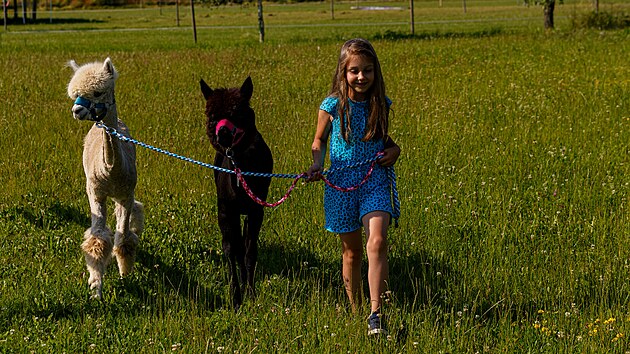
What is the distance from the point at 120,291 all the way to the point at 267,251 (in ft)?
4.78

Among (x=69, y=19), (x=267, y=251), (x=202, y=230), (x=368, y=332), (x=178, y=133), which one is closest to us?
(x=368, y=332)

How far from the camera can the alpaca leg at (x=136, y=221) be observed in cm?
762

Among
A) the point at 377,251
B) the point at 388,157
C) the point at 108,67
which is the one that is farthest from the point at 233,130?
the point at 377,251

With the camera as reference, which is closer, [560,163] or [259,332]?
[259,332]

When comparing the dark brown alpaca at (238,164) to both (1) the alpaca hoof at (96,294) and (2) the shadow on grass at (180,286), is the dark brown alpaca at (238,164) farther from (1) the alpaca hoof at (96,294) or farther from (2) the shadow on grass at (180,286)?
(1) the alpaca hoof at (96,294)

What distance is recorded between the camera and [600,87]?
50.7ft

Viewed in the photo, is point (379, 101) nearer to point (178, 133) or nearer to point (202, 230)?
point (202, 230)

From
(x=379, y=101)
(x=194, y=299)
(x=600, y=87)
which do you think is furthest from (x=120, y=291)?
(x=600, y=87)

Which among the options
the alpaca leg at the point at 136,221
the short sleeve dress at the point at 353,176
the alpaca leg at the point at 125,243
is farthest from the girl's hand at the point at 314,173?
the alpaca leg at the point at 136,221

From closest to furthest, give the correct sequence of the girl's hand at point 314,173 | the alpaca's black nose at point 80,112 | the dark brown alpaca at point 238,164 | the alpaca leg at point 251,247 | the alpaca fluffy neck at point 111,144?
the girl's hand at point 314,173, the dark brown alpaca at point 238,164, the alpaca's black nose at point 80,112, the alpaca leg at point 251,247, the alpaca fluffy neck at point 111,144

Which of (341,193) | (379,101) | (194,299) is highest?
(379,101)

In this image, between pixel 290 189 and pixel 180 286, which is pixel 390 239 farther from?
pixel 180 286

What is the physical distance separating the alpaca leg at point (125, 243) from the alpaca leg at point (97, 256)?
1.35 ft

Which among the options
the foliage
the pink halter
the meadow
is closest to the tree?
the foliage
